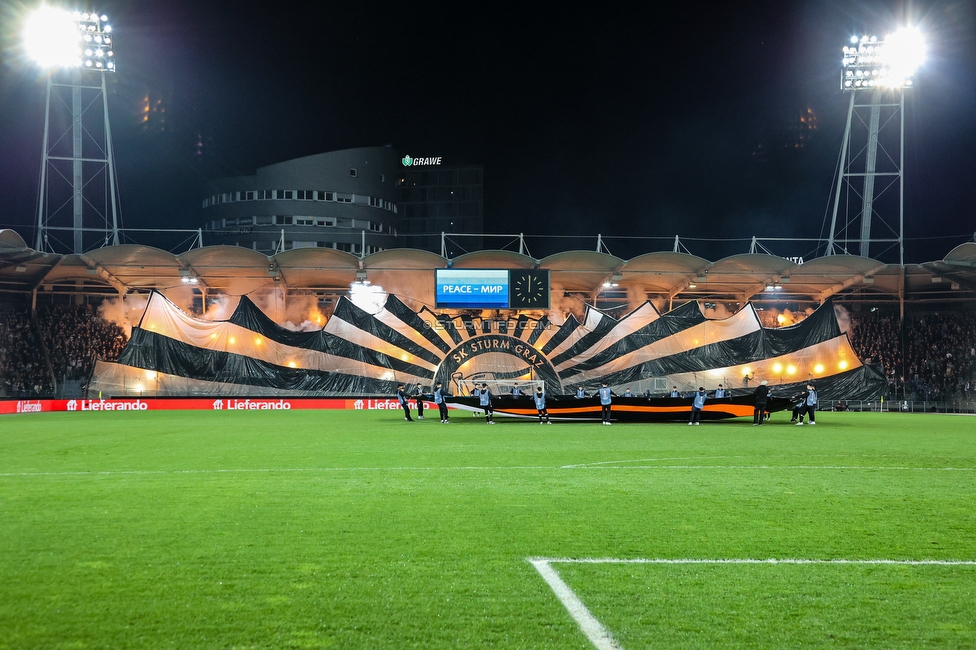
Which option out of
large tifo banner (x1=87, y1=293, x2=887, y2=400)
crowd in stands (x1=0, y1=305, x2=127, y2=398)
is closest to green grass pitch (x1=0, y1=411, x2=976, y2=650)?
large tifo banner (x1=87, y1=293, x2=887, y2=400)

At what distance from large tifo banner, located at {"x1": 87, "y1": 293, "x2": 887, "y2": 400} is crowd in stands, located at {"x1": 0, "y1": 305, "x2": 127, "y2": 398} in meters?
4.64

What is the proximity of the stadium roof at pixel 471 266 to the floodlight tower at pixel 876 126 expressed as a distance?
2.40 meters

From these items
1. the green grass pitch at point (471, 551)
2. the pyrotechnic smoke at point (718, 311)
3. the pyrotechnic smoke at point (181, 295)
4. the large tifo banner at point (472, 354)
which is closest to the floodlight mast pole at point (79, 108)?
the pyrotechnic smoke at point (181, 295)

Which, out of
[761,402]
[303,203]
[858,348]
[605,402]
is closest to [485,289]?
[605,402]

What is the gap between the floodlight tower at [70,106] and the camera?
3628 cm

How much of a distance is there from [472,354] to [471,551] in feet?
117

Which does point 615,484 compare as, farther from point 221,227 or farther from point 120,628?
point 221,227

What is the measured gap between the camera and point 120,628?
13.0 feet

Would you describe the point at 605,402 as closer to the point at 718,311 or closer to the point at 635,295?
the point at 635,295

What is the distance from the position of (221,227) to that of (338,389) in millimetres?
44196

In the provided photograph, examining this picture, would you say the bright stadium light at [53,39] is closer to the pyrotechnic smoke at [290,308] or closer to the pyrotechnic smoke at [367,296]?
the pyrotechnic smoke at [290,308]

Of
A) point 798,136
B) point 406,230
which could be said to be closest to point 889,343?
point 798,136

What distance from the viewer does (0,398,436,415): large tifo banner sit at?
35.1 m

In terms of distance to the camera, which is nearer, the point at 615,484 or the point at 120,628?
the point at 120,628
